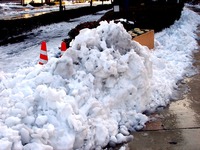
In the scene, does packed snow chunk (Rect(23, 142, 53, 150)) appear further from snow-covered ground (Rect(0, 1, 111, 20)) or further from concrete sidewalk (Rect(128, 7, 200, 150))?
snow-covered ground (Rect(0, 1, 111, 20))

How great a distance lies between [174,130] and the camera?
4.99 m

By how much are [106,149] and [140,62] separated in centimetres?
200

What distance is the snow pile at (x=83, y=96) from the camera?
13.6ft

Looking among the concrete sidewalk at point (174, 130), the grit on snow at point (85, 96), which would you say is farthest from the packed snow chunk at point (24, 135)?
the concrete sidewalk at point (174, 130)

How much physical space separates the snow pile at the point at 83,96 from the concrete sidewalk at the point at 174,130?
8.5 inches

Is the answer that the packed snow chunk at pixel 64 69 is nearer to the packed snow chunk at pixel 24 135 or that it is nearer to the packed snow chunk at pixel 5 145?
the packed snow chunk at pixel 24 135

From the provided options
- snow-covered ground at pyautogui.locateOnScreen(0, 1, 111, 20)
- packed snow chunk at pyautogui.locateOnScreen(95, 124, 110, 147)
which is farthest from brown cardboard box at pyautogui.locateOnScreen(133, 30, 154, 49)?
snow-covered ground at pyautogui.locateOnScreen(0, 1, 111, 20)

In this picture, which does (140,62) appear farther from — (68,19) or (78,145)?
(68,19)

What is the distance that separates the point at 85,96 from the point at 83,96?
0.16ft

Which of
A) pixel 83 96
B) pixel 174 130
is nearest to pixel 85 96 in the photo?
pixel 83 96

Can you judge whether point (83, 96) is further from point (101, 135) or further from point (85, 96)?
point (101, 135)

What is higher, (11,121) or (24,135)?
(11,121)

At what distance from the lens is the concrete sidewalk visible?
452 centimetres

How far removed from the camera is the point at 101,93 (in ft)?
17.5
